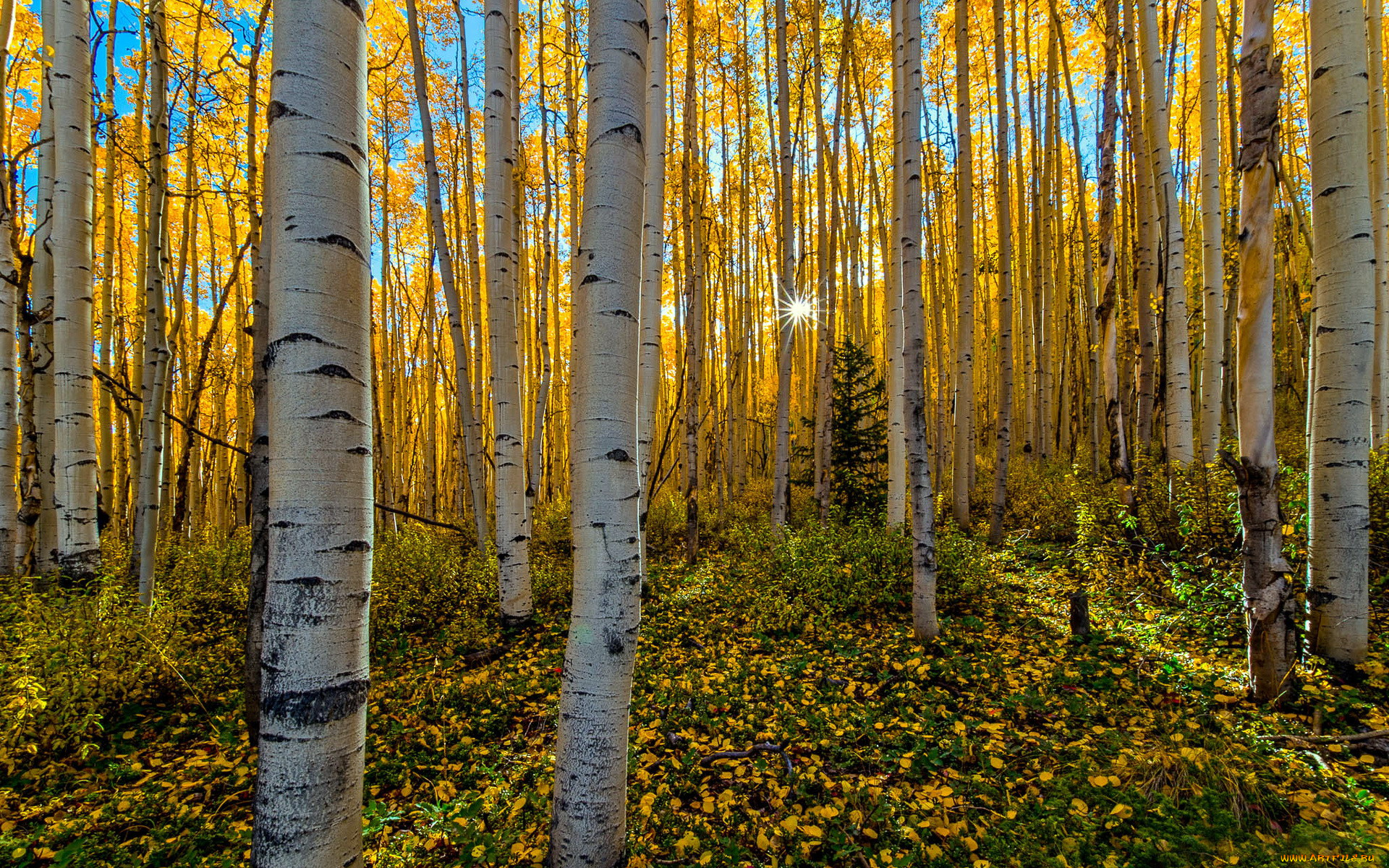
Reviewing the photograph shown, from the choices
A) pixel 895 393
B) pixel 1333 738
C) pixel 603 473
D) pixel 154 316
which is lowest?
pixel 1333 738

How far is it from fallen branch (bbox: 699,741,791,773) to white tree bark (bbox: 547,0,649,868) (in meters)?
1.05

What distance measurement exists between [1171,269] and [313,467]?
687cm

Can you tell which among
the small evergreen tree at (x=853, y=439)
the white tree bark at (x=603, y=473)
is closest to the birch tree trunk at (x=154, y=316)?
the white tree bark at (x=603, y=473)

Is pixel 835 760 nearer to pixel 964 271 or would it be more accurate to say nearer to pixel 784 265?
pixel 784 265

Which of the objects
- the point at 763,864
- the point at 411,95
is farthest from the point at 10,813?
the point at 411,95

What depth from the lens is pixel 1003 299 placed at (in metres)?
6.49

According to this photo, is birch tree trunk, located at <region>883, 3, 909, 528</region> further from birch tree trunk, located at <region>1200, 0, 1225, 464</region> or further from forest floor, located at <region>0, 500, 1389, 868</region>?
birch tree trunk, located at <region>1200, 0, 1225, 464</region>

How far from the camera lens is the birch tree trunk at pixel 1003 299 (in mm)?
6258

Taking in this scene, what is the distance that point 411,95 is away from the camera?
7.77m

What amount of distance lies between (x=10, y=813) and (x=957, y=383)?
8.00m

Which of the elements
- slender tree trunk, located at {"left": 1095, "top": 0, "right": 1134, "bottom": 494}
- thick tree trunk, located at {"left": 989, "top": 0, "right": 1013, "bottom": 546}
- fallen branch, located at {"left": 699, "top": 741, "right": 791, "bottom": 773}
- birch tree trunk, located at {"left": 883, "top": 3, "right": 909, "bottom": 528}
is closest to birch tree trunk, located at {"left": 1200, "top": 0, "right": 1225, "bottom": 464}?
slender tree trunk, located at {"left": 1095, "top": 0, "right": 1134, "bottom": 494}

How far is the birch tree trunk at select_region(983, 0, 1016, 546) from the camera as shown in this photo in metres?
6.26

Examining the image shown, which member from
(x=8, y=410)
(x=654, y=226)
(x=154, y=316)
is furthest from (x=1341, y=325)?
(x=8, y=410)

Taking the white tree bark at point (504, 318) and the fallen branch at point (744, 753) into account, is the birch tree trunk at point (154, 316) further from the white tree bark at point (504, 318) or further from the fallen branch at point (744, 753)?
the fallen branch at point (744, 753)
